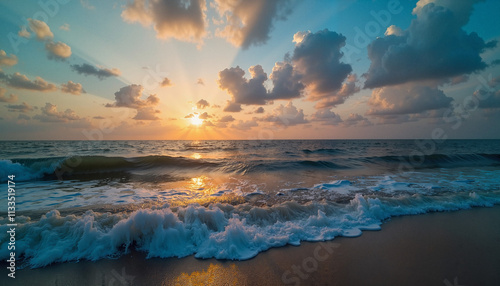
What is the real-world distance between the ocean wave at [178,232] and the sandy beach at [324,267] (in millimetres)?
209

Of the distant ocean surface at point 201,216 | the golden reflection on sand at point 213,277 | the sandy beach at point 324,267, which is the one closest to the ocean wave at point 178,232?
the distant ocean surface at point 201,216

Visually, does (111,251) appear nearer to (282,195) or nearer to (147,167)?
(282,195)

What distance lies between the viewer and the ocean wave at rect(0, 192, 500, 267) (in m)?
3.82

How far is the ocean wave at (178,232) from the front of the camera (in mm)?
3822

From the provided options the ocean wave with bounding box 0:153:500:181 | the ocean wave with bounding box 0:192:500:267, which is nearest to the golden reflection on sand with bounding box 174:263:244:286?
the ocean wave with bounding box 0:192:500:267

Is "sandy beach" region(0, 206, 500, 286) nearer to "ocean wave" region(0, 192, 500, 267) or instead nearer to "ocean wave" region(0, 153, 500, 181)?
"ocean wave" region(0, 192, 500, 267)

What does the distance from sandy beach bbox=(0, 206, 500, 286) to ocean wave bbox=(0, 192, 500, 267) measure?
0.21 metres

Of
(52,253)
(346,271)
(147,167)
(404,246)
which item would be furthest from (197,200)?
(147,167)

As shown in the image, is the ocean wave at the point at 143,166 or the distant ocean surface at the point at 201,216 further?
the ocean wave at the point at 143,166

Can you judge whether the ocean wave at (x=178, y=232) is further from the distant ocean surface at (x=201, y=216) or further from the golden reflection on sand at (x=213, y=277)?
the golden reflection on sand at (x=213, y=277)

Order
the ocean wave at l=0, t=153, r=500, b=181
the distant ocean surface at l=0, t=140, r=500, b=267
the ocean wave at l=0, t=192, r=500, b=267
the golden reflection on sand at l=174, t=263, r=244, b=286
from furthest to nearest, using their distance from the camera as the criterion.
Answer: the ocean wave at l=0, t=153, r=500, b=181 < the distant ocean surface at l=0, t=140, r=500, b=267 < the ocean wave at l=0, t=192, r=500, b=267 < the golden reflection on sand at l=174, t=263, r=244, b=286

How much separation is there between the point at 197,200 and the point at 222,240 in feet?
11.4

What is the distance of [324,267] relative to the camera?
346cm

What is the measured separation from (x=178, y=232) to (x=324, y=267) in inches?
121
